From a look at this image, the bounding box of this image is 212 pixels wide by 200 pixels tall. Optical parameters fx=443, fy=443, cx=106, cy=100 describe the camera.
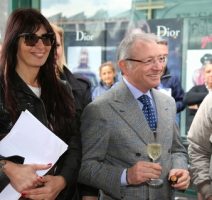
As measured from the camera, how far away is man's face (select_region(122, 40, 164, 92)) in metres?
2.81

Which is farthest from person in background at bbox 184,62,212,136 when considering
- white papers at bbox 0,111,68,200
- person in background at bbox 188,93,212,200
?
white papers at bbox 0,111,68,200

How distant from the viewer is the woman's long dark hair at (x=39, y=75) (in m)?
2.52

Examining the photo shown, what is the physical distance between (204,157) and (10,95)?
1424 mm

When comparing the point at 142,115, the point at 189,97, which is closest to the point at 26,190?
the point at 142,115

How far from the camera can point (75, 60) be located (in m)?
7.25

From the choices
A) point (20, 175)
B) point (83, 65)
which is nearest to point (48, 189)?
point (20, 175)

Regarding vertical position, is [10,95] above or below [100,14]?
below

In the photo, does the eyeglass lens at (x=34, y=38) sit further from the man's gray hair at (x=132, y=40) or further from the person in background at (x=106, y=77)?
the person in background at (x=106, y=77)

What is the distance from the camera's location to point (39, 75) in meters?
2.74

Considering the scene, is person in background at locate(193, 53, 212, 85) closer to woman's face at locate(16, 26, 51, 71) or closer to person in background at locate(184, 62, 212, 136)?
person in background at locate(184, 62, 212, 136)

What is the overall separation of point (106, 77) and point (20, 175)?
424 cm

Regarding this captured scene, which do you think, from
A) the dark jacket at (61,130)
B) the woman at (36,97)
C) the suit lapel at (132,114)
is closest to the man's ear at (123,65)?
the suit lapel at (132,114)

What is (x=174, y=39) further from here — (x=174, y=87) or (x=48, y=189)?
(x=48, y=189)

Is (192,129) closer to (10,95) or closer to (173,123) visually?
(173,123)
